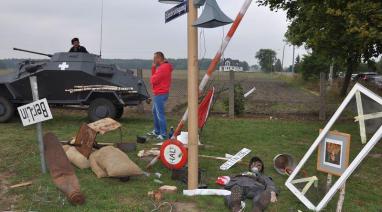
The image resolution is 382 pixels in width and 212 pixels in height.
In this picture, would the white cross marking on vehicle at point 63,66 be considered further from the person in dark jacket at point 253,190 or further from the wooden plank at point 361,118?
the wooden plank at point 361,118

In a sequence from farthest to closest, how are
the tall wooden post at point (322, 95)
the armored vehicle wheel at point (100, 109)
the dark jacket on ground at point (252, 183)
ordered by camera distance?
the tall wooden post at point (322, 95) → the armored vehicle wheel at point (100, 109) → the dark jacket on ground at point (252, 183)

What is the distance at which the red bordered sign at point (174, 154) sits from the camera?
22.2 ft

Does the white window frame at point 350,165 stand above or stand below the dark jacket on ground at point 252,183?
above

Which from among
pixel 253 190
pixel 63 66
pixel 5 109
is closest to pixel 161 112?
pixel 63 66

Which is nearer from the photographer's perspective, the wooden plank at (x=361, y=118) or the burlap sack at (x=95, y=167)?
the wooden plank at (x=361, y=118)

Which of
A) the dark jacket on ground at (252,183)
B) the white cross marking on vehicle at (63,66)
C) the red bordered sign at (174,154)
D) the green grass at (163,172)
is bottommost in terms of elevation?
the green grass at (163,172)

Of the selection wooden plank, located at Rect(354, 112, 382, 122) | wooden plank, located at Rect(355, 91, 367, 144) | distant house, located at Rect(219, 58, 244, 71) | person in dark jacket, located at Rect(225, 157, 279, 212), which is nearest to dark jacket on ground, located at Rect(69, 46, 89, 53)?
distant house, located at Rect(219, 58, 244, 71)

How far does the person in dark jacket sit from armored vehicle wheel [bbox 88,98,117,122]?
6037 mm

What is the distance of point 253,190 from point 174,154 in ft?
4.25

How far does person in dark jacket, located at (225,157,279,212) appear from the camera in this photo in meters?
5.56

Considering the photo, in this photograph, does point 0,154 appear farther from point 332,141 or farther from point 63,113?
point 63,113

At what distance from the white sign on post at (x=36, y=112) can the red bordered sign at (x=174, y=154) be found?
1666 mm

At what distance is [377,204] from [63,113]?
36.3ft

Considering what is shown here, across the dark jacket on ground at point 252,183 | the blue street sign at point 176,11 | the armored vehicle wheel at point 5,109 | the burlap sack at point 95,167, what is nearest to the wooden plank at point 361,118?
the dark jacket on ground at point 252,183
